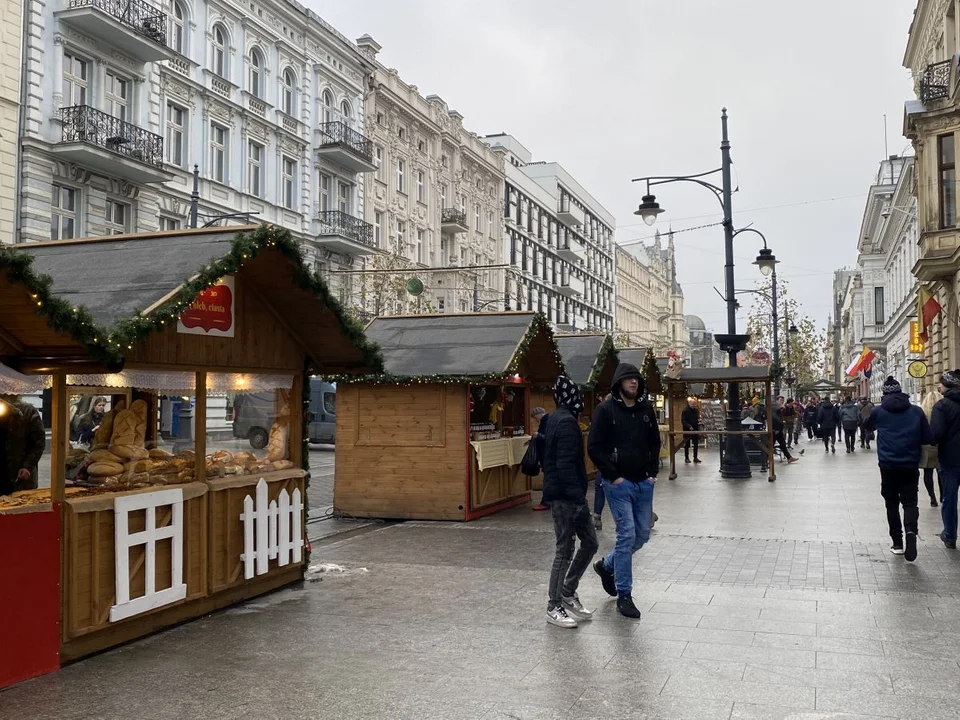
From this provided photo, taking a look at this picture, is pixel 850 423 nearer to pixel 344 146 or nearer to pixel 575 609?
pixel 344 146

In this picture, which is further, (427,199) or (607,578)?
(427,199)

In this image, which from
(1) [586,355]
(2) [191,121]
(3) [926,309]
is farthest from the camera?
(2) [191,121]

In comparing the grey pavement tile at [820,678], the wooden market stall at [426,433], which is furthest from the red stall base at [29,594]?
the wooden market stall at [426,433]

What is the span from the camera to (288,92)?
3825 centimetres

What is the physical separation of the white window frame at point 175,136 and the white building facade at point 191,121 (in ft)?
0.16

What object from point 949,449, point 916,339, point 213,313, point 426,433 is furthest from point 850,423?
point 213,313

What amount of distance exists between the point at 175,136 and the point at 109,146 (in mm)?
4717

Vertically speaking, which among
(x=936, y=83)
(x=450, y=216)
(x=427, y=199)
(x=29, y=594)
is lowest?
(x=29, y=594)

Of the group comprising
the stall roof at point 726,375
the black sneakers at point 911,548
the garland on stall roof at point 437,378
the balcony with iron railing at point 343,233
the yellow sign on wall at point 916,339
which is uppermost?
the balcony with iron railing at point 343,233

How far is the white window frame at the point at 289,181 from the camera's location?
3762cm

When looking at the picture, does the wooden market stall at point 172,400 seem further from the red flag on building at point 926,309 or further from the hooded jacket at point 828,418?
the hooded jacket at point 828,418

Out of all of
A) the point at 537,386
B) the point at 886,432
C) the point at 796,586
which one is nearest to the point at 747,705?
the point at 796,586

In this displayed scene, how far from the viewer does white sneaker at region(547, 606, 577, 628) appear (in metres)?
6.77

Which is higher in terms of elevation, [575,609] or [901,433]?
[901,433]
